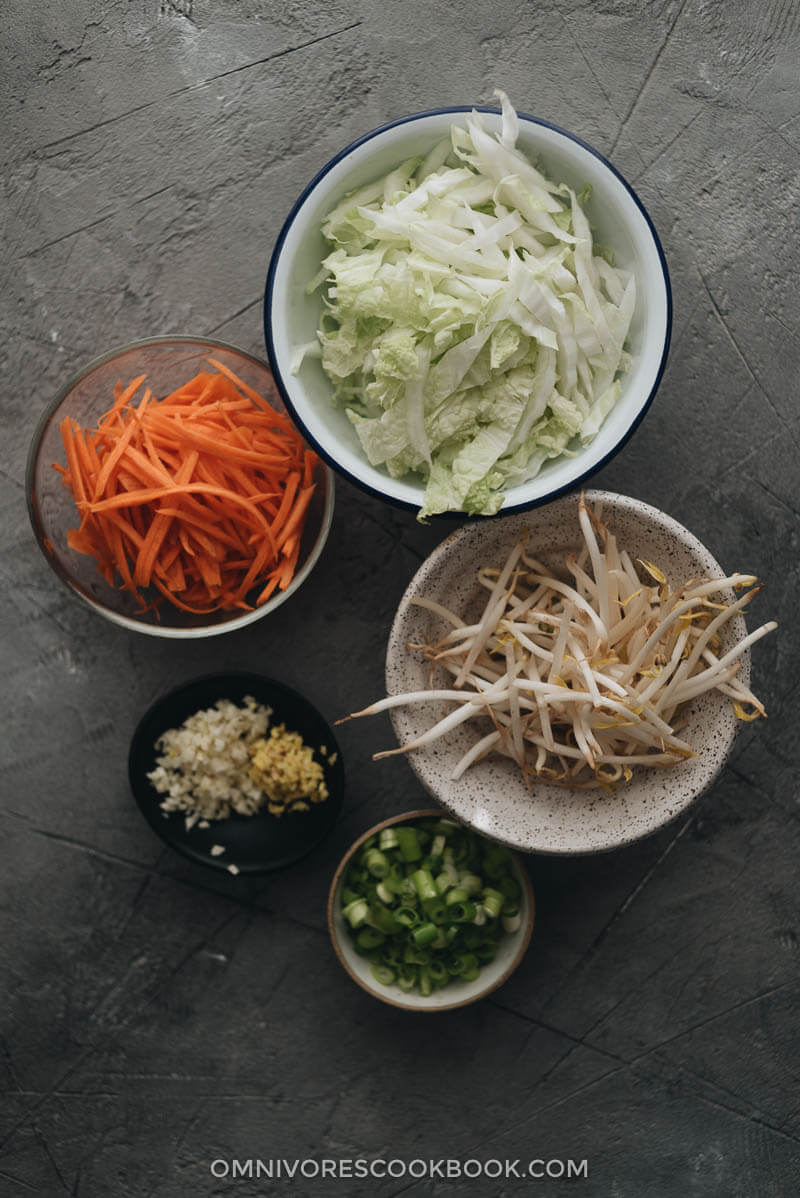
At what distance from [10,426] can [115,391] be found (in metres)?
0.32

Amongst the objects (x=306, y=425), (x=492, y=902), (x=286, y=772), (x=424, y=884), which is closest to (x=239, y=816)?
(x=286, y=772)

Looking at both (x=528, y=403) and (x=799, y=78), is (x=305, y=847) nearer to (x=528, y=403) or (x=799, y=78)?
(x=528, y=403)

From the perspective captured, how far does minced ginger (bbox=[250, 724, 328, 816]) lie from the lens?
191 centimetres

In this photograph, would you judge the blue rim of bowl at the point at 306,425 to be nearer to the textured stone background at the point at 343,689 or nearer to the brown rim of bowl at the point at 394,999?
the textured stone background at the point at 343,689

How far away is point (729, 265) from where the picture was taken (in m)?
2.01

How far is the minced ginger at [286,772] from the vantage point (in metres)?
1.91

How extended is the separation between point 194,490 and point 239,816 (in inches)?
29.3

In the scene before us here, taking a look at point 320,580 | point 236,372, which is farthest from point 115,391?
point 320,580

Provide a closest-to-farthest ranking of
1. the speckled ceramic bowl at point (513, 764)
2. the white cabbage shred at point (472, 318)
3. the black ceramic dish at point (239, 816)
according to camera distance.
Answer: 1. the white cabbage shred at point (472, 318)
2. the speckled ceramic bowl at point (513, 764)
3. the black ceramic dish at point (239, 816)

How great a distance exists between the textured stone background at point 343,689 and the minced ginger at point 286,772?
149 millimetres

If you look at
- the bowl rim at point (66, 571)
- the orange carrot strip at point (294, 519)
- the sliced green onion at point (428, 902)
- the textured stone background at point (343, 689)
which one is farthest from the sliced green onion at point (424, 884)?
the orange carrot strip at point (294, 519)

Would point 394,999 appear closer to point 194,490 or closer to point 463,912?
point 463,912

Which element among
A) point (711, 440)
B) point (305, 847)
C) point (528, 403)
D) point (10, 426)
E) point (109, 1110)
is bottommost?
point (109, 1110)

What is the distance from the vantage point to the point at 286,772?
1901 millimetres
